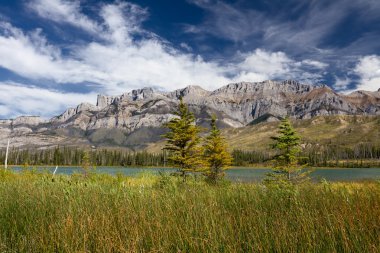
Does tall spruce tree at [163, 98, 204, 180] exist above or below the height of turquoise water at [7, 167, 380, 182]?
above

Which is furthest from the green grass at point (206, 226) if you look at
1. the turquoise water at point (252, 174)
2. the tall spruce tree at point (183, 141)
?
the tall spruce tree at point (183, 141)

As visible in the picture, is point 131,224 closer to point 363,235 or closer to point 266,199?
point 266,199

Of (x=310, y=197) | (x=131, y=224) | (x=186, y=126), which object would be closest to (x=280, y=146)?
(x=186, y=126)

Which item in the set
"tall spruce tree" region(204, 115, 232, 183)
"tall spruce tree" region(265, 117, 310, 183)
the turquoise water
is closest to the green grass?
the turquoise water

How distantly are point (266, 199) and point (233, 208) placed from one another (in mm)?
945

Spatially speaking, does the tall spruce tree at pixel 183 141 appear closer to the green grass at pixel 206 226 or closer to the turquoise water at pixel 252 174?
the turquoise water at pixel 252 174

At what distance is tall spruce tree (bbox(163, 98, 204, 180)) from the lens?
29.0 meters

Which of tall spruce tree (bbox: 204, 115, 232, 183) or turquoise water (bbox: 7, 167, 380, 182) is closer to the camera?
turquoise water (bbox: 7, 167, 380, 182)

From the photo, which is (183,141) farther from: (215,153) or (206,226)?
(206,226)

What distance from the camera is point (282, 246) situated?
3973 mm

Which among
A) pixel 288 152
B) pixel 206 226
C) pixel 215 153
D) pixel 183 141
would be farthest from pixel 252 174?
pixel 206 226

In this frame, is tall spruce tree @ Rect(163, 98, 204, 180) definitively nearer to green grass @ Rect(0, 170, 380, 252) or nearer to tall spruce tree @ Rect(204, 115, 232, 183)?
tall spruce tree @ Rect(204, 115, 232, 183)

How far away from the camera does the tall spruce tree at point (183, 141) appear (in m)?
29.0

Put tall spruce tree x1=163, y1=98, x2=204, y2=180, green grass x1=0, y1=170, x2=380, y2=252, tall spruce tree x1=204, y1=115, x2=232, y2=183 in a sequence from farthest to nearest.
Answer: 1. tall spruce tree x1=204, y1=115, x2=232, y2=183
2. tall spruce tree x1=163, y1=98, x2=204, y2=180
3. green grass x1=0, y1=170, x2=380, y2=252
